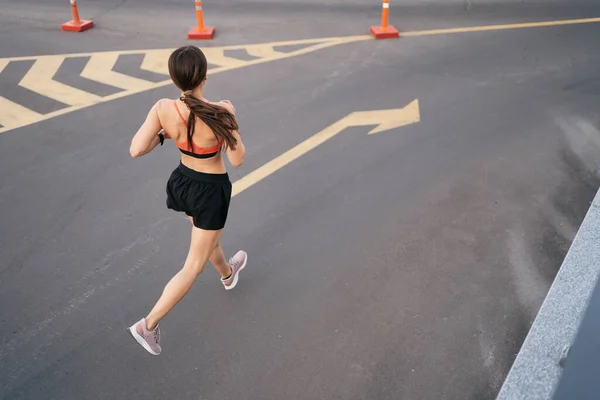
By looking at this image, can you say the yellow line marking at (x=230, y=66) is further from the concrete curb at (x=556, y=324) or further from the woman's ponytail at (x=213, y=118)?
the concrete curb at (x=556, y=324)

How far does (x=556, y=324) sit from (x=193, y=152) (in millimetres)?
3017

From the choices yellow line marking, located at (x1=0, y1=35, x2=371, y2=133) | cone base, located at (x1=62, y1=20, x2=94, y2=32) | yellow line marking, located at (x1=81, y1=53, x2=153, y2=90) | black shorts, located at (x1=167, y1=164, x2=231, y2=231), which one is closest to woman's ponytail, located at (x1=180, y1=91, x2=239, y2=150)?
black shorts, located at (x1=167, y1=164, x2=231, y2=231)

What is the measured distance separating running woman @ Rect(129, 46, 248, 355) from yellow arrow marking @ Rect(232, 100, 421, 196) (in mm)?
2014

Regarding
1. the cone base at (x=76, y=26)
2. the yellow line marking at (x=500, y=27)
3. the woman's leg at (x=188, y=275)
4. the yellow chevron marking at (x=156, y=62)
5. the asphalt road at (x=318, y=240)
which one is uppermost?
the cone base at (x=76, y=26)

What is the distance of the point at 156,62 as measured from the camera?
377 inches

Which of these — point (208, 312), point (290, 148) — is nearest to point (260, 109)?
point (290, 148)

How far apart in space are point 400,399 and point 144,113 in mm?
5563

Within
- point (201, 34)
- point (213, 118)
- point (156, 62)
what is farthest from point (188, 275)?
point (201, 34)

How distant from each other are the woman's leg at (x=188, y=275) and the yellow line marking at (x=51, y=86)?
4.94 metres

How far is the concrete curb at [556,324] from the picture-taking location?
12.4 ft

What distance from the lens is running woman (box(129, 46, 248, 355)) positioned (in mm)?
3443

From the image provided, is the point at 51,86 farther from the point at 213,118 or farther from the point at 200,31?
the point at 213,118

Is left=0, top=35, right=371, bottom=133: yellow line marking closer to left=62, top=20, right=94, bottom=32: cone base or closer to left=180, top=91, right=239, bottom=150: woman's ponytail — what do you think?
left=62, top=20, right=94, bottom=32: cone base

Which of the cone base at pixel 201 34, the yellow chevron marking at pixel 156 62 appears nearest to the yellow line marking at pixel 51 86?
the yellow chevron marking at pixel 156 62
